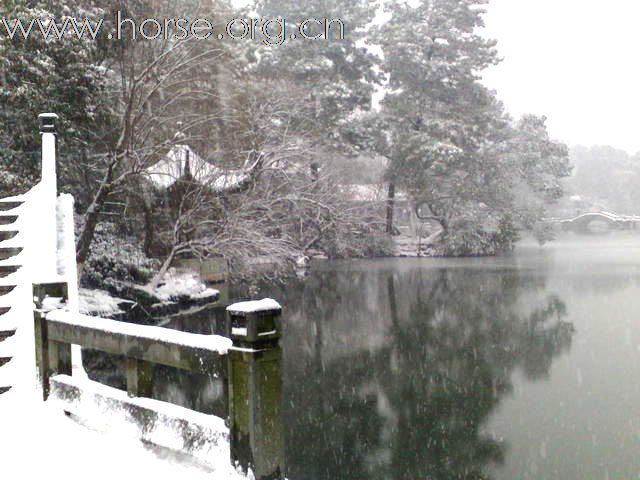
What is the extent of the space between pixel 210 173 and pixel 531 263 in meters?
19.7

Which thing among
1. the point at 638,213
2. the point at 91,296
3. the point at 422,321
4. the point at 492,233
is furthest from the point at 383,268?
the point at 638,213

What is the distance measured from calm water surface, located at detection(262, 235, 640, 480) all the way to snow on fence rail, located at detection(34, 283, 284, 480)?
10.7 ft

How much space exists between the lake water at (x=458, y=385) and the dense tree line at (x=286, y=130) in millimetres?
3788

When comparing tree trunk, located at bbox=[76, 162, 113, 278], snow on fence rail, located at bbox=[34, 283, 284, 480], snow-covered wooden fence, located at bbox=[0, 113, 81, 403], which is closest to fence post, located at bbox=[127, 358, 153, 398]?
snow on fence rail, located at bbox=[34, 283, 284, 480]

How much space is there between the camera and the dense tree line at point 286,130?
47.4ft

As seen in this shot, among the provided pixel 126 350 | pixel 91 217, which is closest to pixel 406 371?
pixel 126 350

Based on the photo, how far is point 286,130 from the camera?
18.2 m

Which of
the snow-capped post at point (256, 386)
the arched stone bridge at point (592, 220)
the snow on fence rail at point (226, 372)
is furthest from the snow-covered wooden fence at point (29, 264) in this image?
the arched stone bridge at point (592, 220)

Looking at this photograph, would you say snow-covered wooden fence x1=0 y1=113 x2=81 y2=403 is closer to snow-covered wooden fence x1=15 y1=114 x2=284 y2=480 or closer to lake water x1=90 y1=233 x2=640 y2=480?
snow-covered wooden fence x1=15 y1=114 x2=284 y2=480

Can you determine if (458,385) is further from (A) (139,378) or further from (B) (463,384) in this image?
(A) (139,378)

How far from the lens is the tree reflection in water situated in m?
7.23

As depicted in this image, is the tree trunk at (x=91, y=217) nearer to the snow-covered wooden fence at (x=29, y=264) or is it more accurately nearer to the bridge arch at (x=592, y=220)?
the snow-covered wooden fence at (x=29, y=264)

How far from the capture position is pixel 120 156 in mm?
13695

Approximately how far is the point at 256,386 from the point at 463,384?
7.52m
